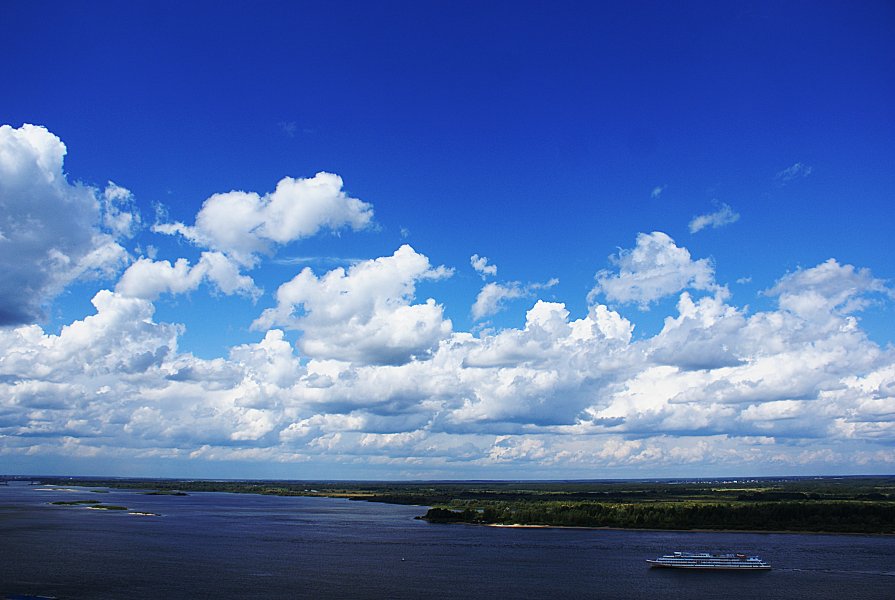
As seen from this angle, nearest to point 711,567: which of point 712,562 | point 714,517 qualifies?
point 712,562

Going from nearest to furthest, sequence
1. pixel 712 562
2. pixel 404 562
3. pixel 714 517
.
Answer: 1. pixel 712 562
2. pixel 404 562
3. pixel 714 517

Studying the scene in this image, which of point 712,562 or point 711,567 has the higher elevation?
point 712,562

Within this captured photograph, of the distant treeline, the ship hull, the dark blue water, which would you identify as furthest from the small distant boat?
the distant treeline

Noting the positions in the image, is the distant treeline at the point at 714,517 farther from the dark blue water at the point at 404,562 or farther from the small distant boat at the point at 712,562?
the small distant boat at the point at 712,562

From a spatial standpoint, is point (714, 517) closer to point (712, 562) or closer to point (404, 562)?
point (712, 562)

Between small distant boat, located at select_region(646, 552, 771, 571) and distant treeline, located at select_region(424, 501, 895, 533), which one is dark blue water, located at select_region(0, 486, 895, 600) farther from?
distant treeline, located at select_region(424, 501, 895, 533)

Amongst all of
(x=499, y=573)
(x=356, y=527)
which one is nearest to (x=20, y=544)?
(x=356, y=527)
